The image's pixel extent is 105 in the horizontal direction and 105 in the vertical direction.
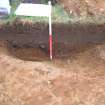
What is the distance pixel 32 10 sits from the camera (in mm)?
4266

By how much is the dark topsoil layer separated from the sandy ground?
1.75 ft

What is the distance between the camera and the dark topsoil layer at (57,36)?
4.18m

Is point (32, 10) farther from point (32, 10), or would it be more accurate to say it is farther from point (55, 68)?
point (55, 68)

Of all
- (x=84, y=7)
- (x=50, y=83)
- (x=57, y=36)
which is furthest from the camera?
(x=84, y=7)

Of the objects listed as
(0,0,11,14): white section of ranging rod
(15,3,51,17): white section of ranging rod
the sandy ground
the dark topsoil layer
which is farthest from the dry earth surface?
the sandy ground

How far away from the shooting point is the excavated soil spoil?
3.07m

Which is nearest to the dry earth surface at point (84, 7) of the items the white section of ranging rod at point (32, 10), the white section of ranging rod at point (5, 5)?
the white section of ranging rod at point (32, 10)

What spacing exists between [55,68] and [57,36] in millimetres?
824

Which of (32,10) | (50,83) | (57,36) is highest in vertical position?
(32,10)

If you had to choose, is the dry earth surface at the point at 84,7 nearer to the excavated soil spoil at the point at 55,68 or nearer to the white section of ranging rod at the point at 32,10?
the excavated soil spoil at the point at 55,68

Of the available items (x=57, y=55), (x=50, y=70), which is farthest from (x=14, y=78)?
(x=57, y=55)

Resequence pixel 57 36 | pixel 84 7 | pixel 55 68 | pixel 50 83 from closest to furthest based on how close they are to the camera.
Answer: pixel 50 83 → pixel 55 68 → pixel 57 36 → pixel 84 7

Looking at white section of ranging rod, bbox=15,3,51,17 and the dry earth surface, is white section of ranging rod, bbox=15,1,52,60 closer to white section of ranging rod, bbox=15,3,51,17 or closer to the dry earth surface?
white section of ranging rod, bbox=15,3,51,17

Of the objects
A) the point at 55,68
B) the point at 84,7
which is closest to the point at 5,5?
the point at 84,7
